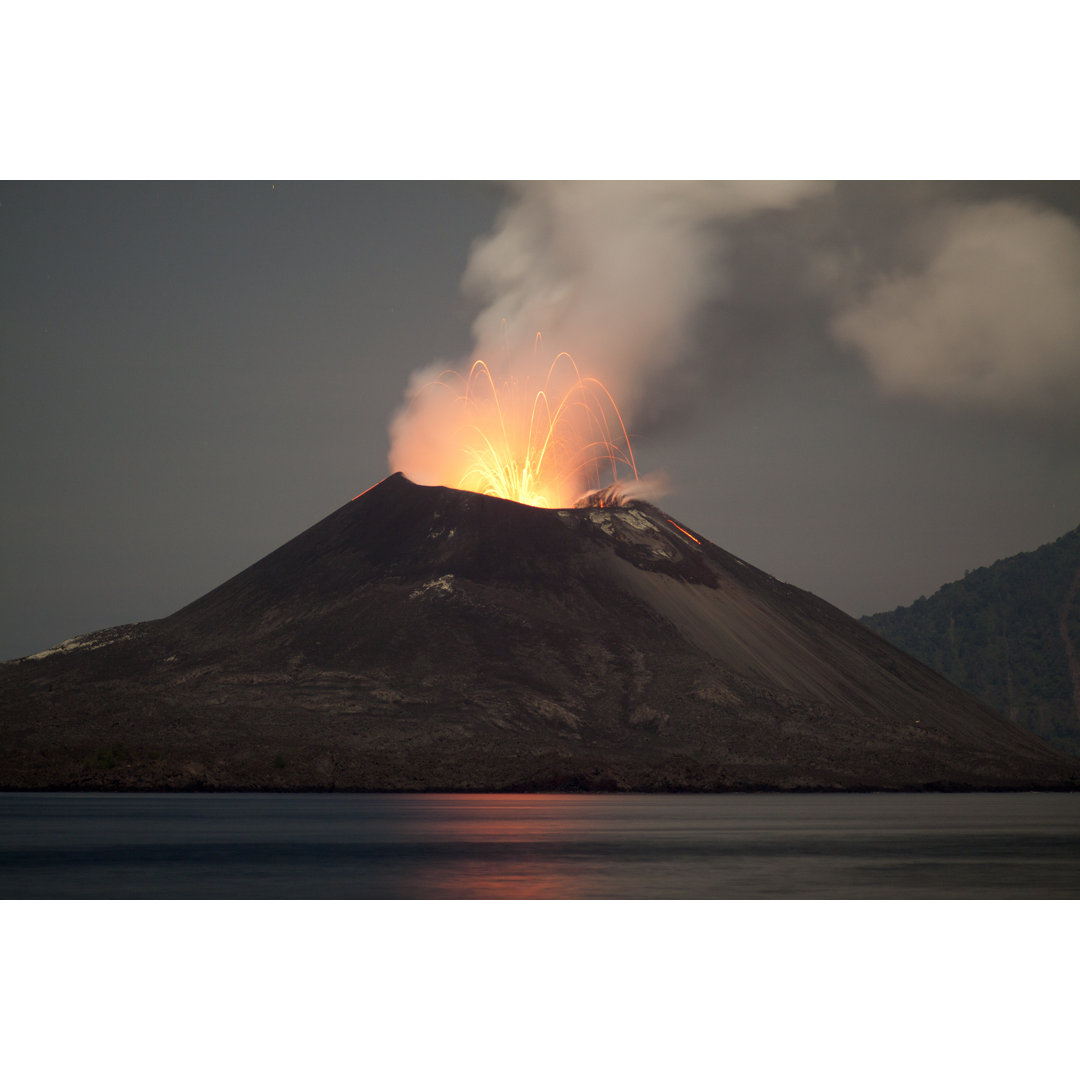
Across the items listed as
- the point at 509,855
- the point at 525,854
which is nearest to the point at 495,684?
the point at 525,854

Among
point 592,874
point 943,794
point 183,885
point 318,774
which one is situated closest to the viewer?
point 183,885

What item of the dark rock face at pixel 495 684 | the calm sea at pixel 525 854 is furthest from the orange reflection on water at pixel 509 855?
the dark rock face at pixel 495 684

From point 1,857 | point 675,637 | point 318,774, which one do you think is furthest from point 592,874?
point 675,637

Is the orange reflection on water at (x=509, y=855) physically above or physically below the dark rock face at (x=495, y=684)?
below

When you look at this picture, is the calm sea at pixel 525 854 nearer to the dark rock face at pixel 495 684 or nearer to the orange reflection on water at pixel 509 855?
the orange reflection on water at pixel 509 855

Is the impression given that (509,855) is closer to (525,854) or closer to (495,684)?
(525,854)

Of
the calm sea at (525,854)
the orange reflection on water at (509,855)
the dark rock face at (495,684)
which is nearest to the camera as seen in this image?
the orange reflection on water at (509,855)

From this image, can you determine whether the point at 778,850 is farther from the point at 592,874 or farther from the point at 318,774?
the point at 318,774

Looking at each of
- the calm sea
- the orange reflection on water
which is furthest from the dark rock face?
the orange reflection on water
